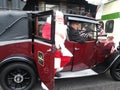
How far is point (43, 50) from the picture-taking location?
4.45 meters

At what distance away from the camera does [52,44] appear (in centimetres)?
404

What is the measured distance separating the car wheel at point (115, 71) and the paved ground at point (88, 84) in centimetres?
14

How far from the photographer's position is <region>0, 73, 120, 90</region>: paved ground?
214 inches

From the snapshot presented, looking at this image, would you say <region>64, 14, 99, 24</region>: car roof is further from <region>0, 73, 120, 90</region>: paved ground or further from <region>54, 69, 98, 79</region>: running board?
<region>0, 73, 120, 90</region>: paved ground

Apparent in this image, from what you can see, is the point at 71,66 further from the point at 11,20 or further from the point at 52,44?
the point at 11,20

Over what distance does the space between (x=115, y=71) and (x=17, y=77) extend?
8.95 feet

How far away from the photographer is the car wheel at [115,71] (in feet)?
18.7

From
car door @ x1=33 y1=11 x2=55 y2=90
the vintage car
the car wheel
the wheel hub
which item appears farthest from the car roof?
the wheel hub

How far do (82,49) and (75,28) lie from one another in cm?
59

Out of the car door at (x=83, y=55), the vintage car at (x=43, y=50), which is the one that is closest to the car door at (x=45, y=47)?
the vintage car at (x=43, y=50)

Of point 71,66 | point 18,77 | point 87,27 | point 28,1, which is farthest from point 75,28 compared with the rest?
point 28,1

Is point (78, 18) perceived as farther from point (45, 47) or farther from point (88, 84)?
point (88, 84)

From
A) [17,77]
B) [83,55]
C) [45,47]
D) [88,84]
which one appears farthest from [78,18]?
[17,77]

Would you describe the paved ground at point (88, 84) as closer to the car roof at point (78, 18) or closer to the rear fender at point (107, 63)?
the rear fender at point (107, 63)
